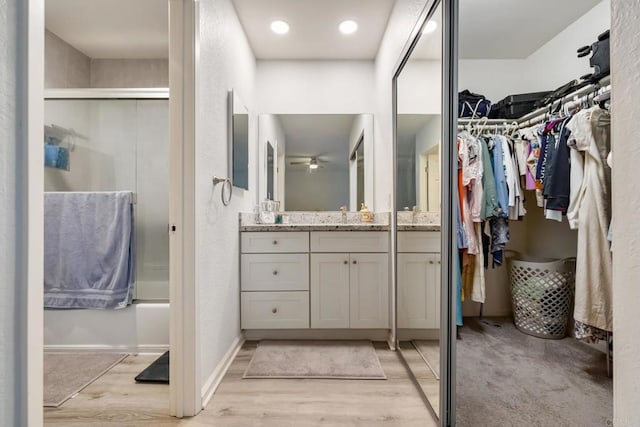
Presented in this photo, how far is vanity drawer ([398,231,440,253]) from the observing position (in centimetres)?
149

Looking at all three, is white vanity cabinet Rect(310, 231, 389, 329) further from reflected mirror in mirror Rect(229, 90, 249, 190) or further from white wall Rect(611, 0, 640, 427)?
white wall Rect(611, 0, 640, 427)

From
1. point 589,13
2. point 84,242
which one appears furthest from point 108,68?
point 589,13

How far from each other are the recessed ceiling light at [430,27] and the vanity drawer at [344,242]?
133 cm

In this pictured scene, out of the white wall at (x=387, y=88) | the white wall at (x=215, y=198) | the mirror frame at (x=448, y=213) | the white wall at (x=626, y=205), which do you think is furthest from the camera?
the white wall at (x=387, y=88)

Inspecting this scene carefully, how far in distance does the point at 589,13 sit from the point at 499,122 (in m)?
0.86

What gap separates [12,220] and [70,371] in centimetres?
171

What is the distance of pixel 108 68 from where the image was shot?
9.11 ft

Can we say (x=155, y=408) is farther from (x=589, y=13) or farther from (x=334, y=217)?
(x=589, y=13)

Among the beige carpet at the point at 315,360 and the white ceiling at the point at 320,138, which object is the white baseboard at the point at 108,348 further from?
the white ceiling at the point at 320,138

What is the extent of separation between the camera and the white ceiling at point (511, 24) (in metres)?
2.10

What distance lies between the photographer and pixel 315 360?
199cm

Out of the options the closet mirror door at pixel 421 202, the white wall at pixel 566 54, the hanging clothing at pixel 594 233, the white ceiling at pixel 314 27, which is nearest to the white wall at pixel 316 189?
the closet mirror door at pixel 421 202

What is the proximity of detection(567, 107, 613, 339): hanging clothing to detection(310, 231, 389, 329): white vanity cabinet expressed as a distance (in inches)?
44.5

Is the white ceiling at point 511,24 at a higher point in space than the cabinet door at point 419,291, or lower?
higher
